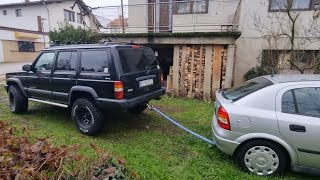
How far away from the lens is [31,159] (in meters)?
2.64

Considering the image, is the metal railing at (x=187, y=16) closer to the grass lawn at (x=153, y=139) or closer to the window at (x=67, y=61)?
the grass lawn at (x=153, y=139)

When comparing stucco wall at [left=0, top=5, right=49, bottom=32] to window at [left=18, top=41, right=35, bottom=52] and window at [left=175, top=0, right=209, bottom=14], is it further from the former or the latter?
window at [left=175, top=0, right=209, bottom=14]

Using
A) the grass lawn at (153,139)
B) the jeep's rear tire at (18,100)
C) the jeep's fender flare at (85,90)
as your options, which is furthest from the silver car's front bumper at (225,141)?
the jeep's rear tire at (18,100)

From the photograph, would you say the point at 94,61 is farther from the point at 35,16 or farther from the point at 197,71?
the point at 35,16

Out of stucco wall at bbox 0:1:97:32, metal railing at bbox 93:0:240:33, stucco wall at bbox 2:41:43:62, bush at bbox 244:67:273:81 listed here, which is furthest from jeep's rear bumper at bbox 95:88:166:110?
stucco wall at bbox 0:1:97:32

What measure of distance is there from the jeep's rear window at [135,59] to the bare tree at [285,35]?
4.84 meters

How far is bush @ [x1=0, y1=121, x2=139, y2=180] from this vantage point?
94.4 inches

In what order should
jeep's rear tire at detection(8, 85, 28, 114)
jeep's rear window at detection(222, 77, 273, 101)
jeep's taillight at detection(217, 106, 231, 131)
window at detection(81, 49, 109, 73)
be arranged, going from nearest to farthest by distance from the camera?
1. jeep's taillight at detection(217, 106, 231, 131)
2. jeep's rear window at detection(222, 77, 273, 101)
3. window at detection(81, 49, 109, 73)
4. jeep's rear tire at detection(8, 85, 28, 114)

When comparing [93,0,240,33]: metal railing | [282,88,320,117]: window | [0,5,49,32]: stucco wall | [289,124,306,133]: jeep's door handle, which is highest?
[0,5,49,32]: stucco wall

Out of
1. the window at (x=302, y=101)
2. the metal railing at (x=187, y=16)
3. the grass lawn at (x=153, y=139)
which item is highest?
the metal railing at (x=187, y=16)

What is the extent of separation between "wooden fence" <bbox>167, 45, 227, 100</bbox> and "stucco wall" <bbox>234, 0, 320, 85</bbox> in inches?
75.5

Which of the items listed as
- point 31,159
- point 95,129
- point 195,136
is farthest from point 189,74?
point 31,159

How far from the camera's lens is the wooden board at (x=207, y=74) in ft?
24.8

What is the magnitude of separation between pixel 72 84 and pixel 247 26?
6775mm
